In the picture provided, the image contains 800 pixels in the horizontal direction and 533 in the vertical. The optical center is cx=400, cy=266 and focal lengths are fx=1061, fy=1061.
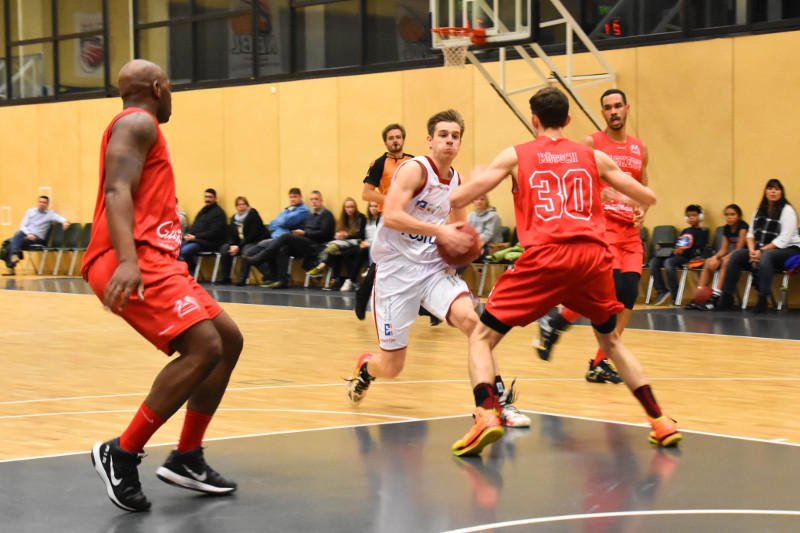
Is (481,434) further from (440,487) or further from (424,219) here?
(424,219)

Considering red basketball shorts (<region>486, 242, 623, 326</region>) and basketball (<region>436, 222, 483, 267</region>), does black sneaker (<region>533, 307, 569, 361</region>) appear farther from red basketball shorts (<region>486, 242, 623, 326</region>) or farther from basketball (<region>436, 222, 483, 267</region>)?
red basketball shorts (<region>486, 242, 623, 326</region>)

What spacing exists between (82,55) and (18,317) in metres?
9.39

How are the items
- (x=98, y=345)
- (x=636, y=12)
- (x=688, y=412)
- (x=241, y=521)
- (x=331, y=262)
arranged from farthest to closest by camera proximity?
1. (x=331, y=262)
2. (x=636, y=12)
3. (x=98, y=345)
4. (x=688, y=412)
5. (x=241, y=521)

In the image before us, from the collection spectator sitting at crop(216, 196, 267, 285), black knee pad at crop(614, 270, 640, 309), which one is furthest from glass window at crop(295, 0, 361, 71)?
black knee pad at crop(614, 270, 640, 309)

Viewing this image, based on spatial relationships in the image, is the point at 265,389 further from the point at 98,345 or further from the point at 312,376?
the point at 98,345

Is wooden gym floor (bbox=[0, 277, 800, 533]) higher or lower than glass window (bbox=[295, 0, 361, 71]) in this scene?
lower

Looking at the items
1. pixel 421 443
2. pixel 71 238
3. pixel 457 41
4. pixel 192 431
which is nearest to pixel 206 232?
pixel 71 238

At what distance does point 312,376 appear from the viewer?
23.3ft

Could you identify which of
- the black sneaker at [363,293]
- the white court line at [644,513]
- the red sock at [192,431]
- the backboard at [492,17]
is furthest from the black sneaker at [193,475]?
the backboard at [492,17]

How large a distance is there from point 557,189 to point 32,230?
51.9 feet

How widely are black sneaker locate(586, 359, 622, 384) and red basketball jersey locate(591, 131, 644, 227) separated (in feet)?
2.91

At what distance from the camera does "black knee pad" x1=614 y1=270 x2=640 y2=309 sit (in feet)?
21.8

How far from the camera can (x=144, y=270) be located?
3713mm

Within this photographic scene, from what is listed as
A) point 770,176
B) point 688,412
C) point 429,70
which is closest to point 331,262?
point 429,70
